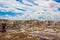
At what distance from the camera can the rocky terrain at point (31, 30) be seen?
9.86 ft

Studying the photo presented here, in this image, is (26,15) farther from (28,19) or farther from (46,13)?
(46,13)

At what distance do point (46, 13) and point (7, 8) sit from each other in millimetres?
665

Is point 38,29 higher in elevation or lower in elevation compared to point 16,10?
lower

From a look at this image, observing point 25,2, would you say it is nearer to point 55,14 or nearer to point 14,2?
point 14,2

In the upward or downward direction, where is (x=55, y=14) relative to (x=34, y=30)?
upward

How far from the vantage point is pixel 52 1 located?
3.12 m

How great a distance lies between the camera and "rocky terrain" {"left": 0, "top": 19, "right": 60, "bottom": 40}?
3004 mm

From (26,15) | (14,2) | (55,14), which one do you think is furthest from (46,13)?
(14,2)

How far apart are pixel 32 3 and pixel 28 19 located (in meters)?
0.28

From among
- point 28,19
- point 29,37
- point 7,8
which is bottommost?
point 29,37

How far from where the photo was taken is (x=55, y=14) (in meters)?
3.07

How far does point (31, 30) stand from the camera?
305cm

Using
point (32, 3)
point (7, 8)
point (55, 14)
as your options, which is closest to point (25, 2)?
point (32, 3)

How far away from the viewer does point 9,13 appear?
10.2ft
